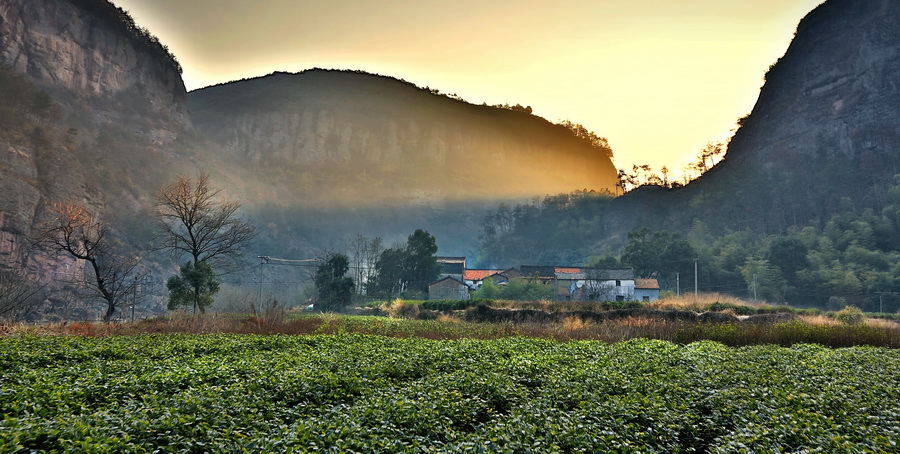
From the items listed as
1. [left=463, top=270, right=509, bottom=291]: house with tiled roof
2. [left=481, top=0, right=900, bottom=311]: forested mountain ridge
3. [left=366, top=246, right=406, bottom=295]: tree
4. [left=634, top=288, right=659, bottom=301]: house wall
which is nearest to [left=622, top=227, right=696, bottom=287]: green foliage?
[left=481, top=0, right=900, bottom=311]: forested mountain ridge

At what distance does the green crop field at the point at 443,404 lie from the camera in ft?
20.2

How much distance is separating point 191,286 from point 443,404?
118 feet

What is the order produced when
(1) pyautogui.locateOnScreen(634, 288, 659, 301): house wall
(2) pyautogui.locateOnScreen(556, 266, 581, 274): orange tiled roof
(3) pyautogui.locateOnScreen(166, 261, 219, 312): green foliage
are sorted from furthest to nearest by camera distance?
(2) pyautogui.locateOnScreen(556, 266, 581, 274): orange tiled roof < (1) pyautogui.locateOnScreen(634, 288, 659, 301): house wall < (3) pyautogui.locateOnScreen(166, 261, 219, 312): green foliage

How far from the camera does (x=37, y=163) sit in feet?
216

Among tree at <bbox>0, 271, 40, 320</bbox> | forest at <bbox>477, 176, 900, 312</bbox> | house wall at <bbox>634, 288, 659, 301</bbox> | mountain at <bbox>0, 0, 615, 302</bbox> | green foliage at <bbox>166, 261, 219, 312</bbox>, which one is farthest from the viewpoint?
house wall at <bbox>634, 288, 659, 301</bbox>

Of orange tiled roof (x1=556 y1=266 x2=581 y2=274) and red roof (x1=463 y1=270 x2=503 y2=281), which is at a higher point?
orange tiled roof (x1=556 y1=266 x2=581 y2=274)

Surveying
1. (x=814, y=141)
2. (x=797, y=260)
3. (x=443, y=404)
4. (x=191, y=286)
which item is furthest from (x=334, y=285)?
(x=814, y=141)

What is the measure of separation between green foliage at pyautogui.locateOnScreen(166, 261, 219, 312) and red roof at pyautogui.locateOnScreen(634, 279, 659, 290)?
5396cm

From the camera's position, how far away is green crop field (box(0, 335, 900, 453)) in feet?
20.2

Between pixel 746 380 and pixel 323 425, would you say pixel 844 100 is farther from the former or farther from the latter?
pixel 323 425

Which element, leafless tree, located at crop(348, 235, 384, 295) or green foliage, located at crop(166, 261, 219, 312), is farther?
leafless tree, located at crop(348, 235, 384, 295)

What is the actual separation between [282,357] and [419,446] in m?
7.25

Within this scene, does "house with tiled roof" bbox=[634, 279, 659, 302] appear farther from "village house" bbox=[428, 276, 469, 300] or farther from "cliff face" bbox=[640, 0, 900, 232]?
"cliff face" bbox=[640, 0, 900, 232]

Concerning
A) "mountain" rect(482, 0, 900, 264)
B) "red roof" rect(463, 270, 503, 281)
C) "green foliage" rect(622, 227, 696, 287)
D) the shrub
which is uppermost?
"mountain" rect(482, 0, 900, 264)
